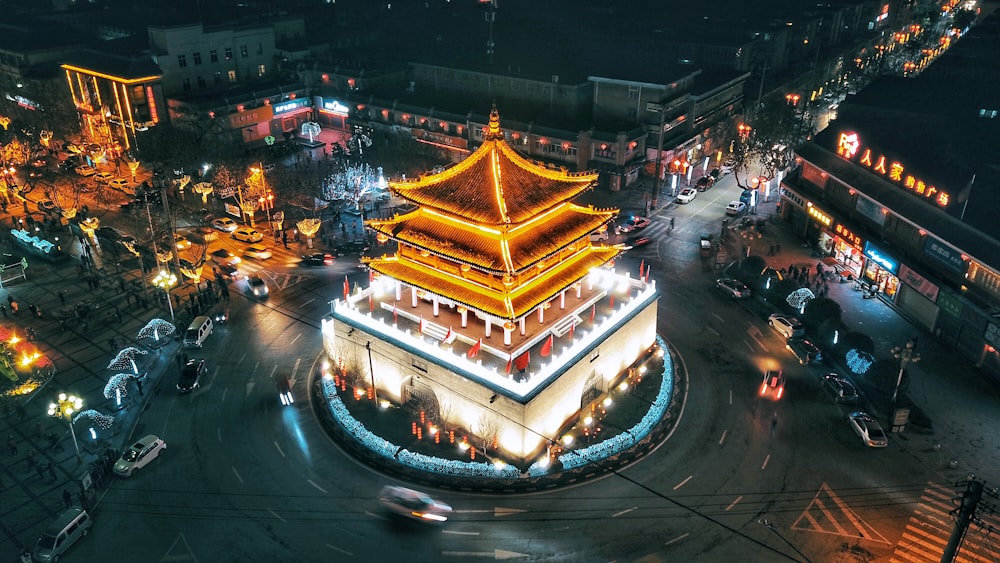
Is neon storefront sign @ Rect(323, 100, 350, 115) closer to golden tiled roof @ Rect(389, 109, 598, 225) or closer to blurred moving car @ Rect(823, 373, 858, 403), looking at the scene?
golden tiled roof @ Rect(389, 109, 598, 225)

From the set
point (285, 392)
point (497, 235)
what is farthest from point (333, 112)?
point (497, 235)

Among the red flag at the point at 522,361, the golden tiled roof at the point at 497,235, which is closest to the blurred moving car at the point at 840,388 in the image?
the golden tiled roof at the point at 497,235

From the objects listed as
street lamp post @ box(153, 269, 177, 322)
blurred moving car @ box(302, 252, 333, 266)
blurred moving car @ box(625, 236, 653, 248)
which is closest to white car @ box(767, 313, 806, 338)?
blurred moving car @ box(625, 236, 653, 248)

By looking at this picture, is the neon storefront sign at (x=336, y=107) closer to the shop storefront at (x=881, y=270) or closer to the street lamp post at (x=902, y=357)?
the shop storefront at (x=881, y=270)

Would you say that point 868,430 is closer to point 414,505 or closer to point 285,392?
point 414,505

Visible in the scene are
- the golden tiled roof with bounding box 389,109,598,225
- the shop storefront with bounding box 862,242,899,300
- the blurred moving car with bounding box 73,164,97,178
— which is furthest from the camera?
the blurred moving car with bounding box 73,164,97,178

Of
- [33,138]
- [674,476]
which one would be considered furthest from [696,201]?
[33,138]
